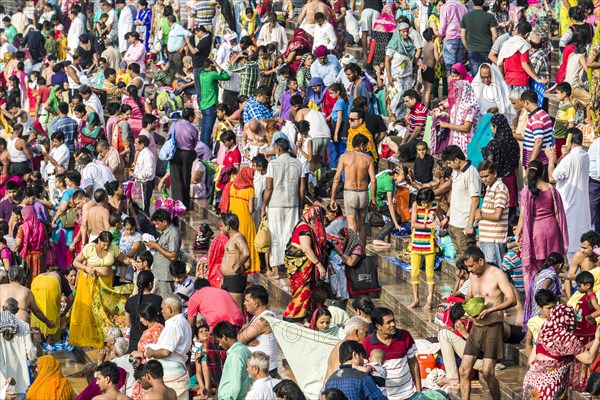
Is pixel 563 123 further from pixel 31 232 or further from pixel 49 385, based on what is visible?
A: pixel 49 385

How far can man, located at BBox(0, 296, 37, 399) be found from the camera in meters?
14.7

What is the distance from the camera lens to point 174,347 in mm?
13234

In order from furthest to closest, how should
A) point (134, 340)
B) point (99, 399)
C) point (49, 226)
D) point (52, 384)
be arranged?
point (49, 226) < point (134, 340) < point (52, 384) < point (99, 399)

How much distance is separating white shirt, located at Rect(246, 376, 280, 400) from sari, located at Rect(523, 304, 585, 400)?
2.26m

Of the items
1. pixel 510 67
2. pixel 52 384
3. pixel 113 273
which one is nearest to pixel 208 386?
pixel 52 384

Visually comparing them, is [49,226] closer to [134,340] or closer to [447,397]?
[134,340]

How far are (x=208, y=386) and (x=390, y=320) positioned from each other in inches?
81.7

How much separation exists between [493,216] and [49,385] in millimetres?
4630

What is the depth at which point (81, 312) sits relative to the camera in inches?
637

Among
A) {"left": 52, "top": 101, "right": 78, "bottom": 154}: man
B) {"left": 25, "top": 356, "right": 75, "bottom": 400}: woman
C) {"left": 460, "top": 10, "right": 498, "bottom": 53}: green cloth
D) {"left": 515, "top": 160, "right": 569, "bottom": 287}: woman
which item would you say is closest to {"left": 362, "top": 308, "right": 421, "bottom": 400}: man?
{"left": 515, "top": 160, "right": 569, "bottom": 287}: woman

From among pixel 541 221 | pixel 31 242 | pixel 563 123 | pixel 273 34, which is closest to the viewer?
pixel 541 221

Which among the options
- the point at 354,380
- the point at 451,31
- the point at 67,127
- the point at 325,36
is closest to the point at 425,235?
the point at 354,380

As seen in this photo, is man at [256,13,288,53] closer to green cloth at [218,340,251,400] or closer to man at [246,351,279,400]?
green cloth at [218,340,251,400]

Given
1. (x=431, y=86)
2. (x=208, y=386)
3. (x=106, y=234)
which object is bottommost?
(x=208, y=386)
